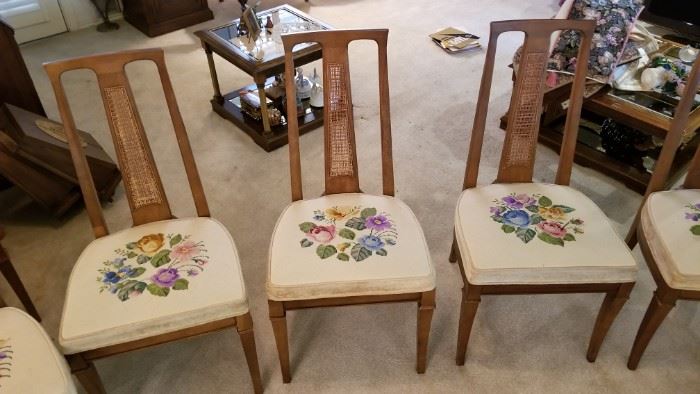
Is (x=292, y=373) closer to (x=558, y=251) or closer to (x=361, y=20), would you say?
(x=558, y=251)

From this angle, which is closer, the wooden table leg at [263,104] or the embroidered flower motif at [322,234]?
the embroidered flower motif at [322,234]

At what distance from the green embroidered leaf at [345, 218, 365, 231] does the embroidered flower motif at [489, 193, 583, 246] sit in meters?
0.37

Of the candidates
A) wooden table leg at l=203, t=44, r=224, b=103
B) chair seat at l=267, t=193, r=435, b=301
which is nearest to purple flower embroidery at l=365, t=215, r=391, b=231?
chair seat at l=267, t=193, r=435, b=301

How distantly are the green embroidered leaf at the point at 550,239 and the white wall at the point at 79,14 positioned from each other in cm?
335

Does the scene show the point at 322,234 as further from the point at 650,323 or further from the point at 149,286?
the point at 650,323

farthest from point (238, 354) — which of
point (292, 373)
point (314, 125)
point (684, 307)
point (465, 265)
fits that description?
point (684, 307)

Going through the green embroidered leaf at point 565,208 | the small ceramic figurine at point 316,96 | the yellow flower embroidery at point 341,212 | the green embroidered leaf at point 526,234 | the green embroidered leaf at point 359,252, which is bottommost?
the small ceramic figurine at point 316,96

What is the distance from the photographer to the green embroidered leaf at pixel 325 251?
145 cm

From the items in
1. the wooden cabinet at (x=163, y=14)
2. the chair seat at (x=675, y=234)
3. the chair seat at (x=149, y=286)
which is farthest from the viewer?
the wooden cabinet at (x=163, y=14)

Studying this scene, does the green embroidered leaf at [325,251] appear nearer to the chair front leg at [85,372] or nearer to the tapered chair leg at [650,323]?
the chair front leg at [85,372]

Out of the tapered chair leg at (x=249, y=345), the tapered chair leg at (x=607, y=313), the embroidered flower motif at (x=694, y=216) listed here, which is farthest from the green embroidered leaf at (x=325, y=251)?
the embroidered flower motif at (x=694, y=216)

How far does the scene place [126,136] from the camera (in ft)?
4.99

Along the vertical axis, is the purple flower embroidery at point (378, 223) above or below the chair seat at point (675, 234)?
above

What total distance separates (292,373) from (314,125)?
4.45ft
